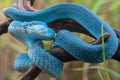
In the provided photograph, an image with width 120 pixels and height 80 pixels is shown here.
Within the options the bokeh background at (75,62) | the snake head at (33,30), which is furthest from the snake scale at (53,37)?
the bokeh background at (75,62)

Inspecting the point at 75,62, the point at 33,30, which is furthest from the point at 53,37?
the point at 75,62

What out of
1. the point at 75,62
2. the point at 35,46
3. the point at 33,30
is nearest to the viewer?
the point at 35,46

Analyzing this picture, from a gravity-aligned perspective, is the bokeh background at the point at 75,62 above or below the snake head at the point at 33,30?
below

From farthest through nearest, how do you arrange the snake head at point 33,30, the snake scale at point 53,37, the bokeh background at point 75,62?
the bokeh background at point 75,62 → the snake head at point 33,30 → the snake scale at point 53,37

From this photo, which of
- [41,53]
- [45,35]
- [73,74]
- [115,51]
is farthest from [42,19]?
[73,74]

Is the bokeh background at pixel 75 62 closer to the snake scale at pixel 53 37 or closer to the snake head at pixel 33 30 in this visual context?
the snake scale at pixel 53 37

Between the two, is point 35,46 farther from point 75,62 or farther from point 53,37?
point 75,62

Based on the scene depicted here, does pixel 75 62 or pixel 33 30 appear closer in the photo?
pixel 33 30

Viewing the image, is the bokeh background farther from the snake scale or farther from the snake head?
the snake head
